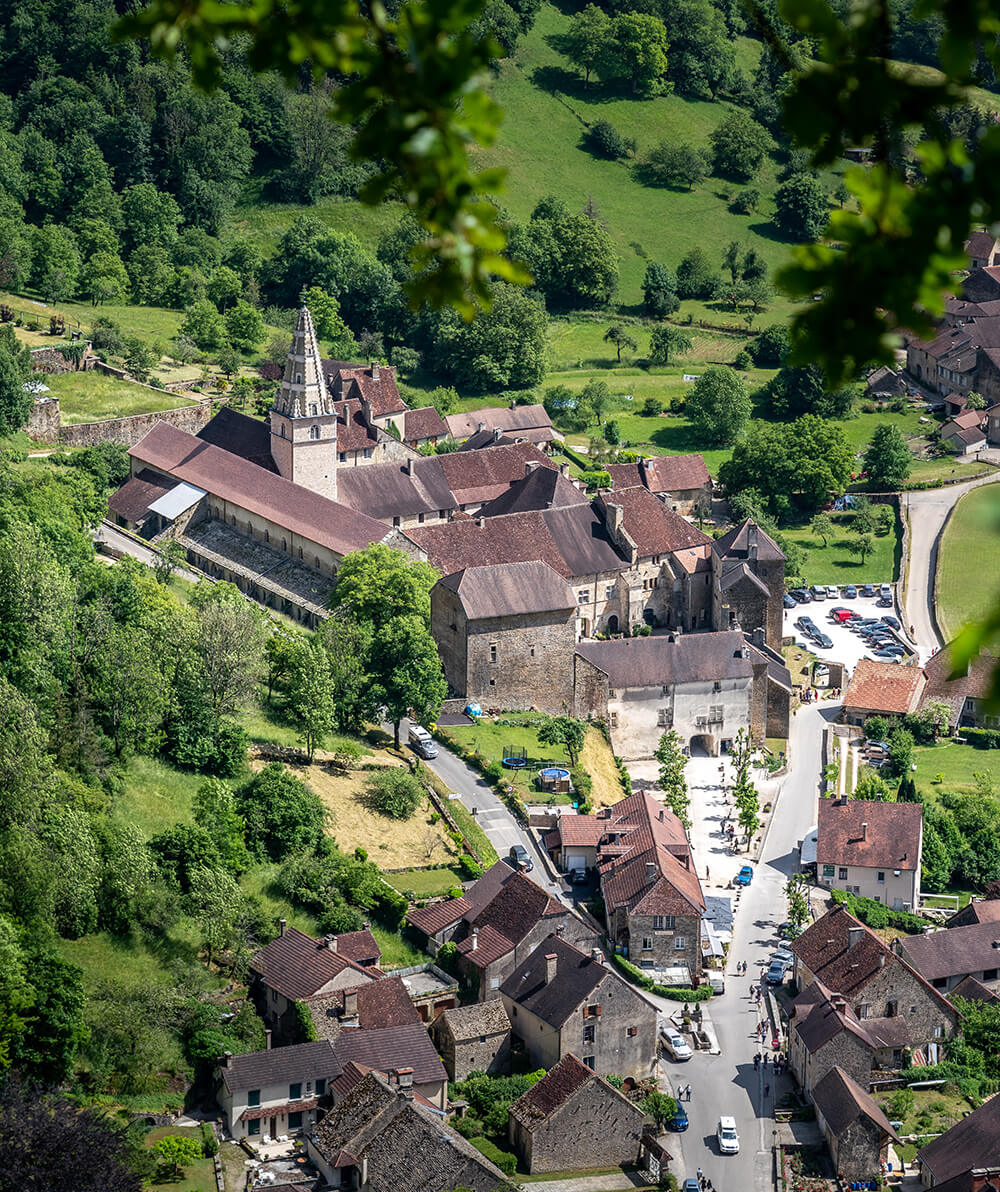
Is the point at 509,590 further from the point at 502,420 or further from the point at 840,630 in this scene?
the point at 502,420

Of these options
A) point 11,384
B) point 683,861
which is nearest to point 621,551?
point 683,861


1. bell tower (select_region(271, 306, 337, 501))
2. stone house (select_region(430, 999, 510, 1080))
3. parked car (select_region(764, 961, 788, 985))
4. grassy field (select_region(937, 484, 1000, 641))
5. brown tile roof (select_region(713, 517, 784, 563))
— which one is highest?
bell tower (select_region(271, 306, 337, 501))

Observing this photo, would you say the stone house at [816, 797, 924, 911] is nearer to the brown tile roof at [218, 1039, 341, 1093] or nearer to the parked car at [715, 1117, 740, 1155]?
the parked car at [715, 1117, 740, 1155]

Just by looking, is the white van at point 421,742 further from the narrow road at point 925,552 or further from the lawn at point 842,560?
the lawn at point 842,560

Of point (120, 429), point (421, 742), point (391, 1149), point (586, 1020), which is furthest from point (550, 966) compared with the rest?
point (120, 429)

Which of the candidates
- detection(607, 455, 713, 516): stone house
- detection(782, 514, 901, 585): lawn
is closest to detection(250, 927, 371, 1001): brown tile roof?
detection(607, 455, 713, 516): stone house

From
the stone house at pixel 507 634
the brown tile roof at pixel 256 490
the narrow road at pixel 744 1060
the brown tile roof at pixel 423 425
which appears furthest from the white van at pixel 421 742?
the brown tile roof at pixel 423 425

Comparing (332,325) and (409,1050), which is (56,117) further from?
(409,1050)
